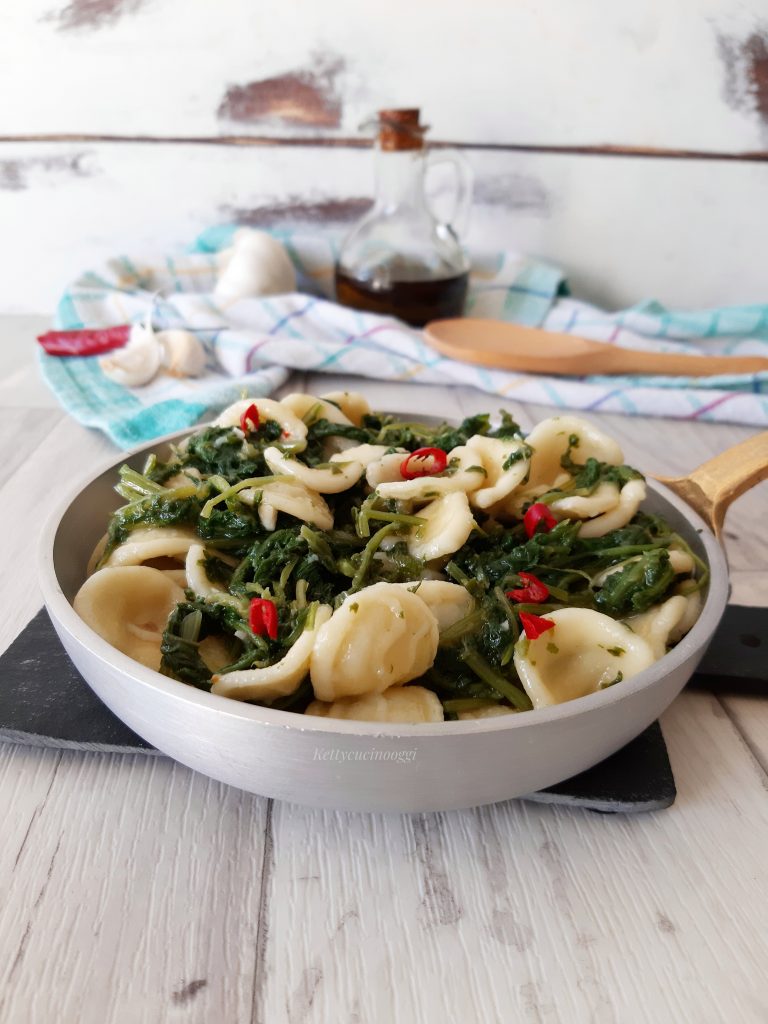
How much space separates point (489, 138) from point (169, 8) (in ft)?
3.93

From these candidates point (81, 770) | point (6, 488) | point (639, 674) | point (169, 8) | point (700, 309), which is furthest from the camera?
point (700, 309)

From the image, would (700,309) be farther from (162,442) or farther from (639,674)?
(639,674)

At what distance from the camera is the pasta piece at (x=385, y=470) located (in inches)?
53.4

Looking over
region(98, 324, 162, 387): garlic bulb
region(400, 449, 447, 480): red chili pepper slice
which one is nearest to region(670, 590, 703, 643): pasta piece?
region(400, 449, 447, 480): red chili pepper slice

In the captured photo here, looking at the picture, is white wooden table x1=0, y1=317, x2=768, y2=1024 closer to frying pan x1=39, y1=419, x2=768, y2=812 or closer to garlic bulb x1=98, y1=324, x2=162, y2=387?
frying pan x1=39, y1=419, x2=768, y2=812

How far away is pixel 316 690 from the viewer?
102cm

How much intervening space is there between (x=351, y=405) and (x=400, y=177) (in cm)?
Answer: 151

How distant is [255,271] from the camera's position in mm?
2900

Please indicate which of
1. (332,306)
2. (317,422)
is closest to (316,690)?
(317,422)

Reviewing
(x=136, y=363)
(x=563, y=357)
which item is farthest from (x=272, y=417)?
(x=563, y=357)

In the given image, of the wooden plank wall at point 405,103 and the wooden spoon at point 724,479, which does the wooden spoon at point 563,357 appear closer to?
the wooden plank wall at point 405,103

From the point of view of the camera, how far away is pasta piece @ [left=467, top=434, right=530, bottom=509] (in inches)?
53.0

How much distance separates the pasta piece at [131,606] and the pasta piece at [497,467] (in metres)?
0.48

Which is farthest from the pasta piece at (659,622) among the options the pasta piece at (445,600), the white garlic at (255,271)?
the white garlic at (255,271)
